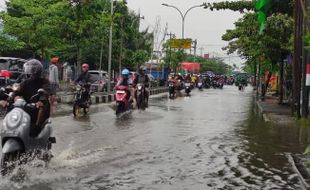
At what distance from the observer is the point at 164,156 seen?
10.1 meters

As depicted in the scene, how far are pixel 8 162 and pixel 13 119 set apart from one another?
57 centimetres

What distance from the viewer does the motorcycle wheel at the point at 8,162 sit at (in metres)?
7.28

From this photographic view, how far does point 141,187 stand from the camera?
7289 mm

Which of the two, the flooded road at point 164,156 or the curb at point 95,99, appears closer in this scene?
the flooded road at point 164,156

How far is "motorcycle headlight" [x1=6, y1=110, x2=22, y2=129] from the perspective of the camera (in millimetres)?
7286

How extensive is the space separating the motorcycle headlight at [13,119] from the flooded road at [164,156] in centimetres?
70

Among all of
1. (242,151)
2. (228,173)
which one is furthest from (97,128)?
(228,173)

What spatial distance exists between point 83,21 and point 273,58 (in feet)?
30.2

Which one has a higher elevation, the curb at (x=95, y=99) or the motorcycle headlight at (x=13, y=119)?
the motorcycle headlight at (x=13, y=119)

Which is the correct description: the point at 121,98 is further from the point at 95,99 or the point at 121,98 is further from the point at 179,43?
the point at 179,43

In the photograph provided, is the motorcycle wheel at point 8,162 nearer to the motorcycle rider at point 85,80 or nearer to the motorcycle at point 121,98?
the motorcycle rider at point 85,80

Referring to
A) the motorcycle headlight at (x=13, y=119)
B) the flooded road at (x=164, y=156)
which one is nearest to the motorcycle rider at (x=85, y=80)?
the flooded road at (x=164, y=156)

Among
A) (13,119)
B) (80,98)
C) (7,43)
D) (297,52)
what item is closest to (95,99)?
(7,43)

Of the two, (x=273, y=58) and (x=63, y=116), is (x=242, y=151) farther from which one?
(x=273, y=58)
